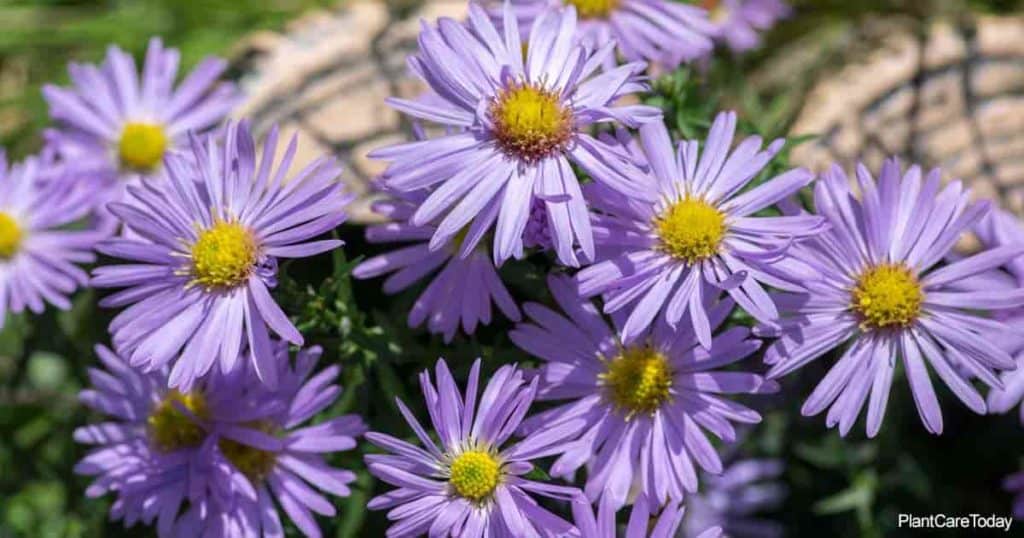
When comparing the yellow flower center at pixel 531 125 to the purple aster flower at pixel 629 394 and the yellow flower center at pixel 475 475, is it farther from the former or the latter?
the yellow flower center at pixel 475 475

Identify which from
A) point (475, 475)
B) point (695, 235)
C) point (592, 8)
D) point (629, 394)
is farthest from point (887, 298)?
point (592, 8)

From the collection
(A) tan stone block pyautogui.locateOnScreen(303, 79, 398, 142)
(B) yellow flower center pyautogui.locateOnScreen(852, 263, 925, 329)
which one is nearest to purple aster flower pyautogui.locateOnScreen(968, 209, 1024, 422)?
(B) yellow flower center pyautogui.locateOnScreen(852, 263, 925, 329)

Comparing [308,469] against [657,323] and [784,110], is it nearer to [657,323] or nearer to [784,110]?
[657,323]

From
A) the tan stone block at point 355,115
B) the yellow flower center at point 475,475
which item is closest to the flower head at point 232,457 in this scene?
the yellow flower center at point 475,475

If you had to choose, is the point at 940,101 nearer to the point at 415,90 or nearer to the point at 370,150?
the point at 415,90

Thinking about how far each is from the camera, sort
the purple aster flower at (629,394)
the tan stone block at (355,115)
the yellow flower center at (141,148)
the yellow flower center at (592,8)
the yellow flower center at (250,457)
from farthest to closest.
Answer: the tan stone block at (355,115) → the yellow flower center at (141,148) → the yellow flower center at (592,8) → the yellow flower center at (250,457) → the purple aster flower at (629,394)
